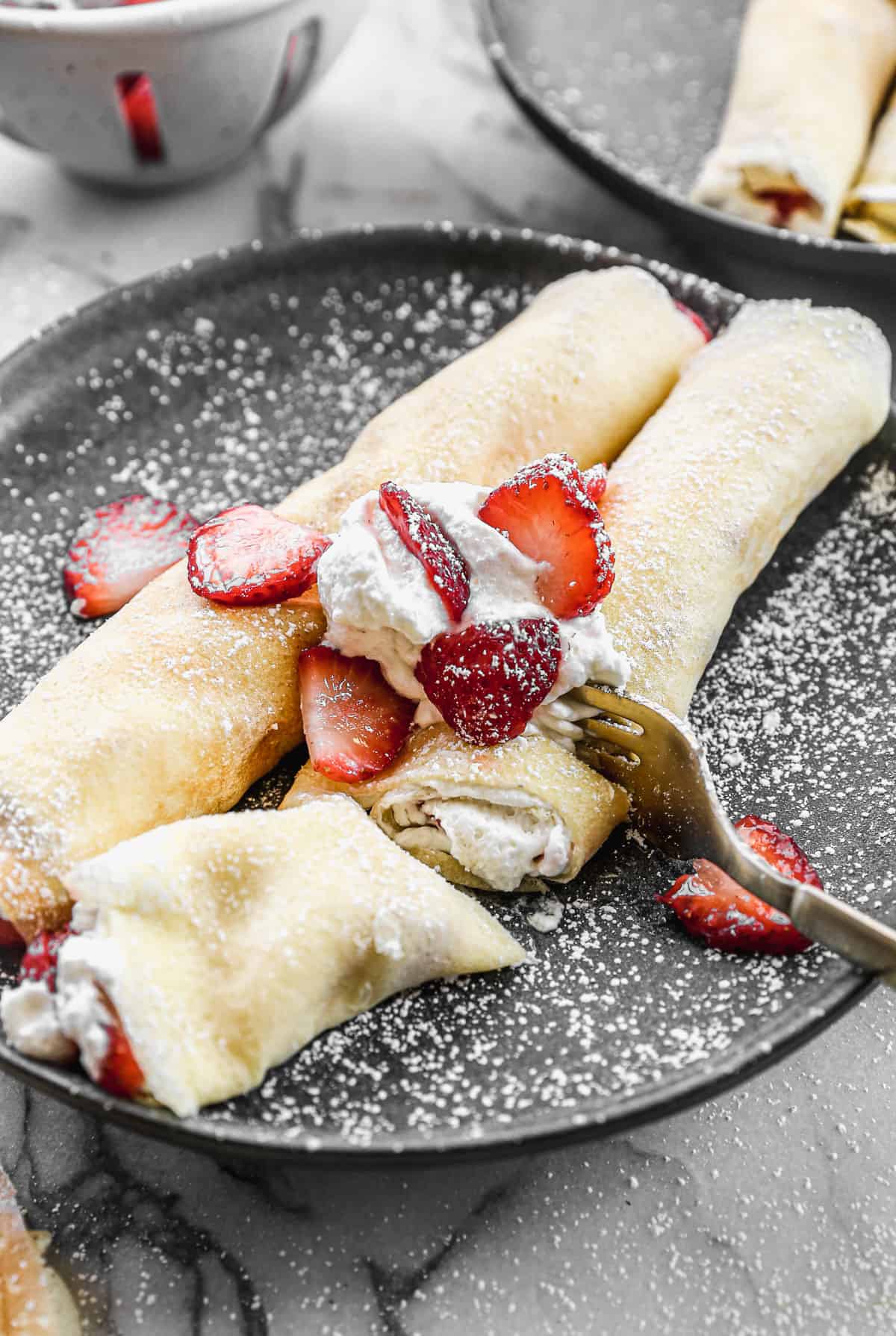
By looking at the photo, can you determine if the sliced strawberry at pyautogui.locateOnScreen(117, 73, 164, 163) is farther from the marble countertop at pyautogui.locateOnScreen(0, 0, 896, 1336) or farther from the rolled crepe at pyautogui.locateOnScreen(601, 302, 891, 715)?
the marble countertop at pyautogui.locateOnScreen(0, 0, 896, 1336)

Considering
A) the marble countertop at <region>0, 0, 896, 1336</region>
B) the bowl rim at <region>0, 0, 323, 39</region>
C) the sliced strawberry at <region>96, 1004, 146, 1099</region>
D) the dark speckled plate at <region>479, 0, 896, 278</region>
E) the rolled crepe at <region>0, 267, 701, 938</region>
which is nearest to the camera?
the sliced strawberry at <region>96, 1004, 146, 1099</region>

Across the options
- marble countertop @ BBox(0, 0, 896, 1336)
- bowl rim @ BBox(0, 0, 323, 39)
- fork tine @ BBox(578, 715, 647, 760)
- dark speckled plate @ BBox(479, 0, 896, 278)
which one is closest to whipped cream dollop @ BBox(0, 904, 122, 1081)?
marble countertop @ BBox(0, 0, 896, 1336)

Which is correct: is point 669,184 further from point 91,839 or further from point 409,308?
point 91,839

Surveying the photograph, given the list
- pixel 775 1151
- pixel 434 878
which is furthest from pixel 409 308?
pixel 775 1151

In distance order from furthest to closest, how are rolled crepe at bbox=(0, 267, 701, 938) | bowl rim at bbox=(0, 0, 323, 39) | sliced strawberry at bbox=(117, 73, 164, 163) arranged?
sliced strawberry at bbox=(117, 73, 164, 163), bowl rim at bbox=(0, 0, 323, 39), rolled crepe at bbox=(0, 267, 701, 938)

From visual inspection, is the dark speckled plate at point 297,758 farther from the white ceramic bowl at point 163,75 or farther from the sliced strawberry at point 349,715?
the white ceramic bowl at point 163,75

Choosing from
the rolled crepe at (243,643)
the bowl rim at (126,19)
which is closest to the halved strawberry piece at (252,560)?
the rolled crepe at (243,643)
